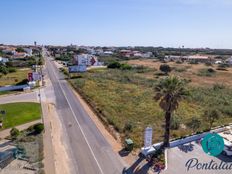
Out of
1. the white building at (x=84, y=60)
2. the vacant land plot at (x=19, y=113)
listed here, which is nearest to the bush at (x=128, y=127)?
the vacant land plot at (x=19, y=113)

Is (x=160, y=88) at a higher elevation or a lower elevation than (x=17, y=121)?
higher

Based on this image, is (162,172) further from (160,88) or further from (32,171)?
(32,171)

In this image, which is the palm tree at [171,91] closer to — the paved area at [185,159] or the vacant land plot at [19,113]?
the paved area at [185,159]

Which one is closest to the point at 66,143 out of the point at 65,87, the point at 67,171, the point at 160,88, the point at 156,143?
the point at 67,171

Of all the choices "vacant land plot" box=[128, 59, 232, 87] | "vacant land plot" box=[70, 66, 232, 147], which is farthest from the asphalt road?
"vacant land plot" box=[128, 59, 232, 87]

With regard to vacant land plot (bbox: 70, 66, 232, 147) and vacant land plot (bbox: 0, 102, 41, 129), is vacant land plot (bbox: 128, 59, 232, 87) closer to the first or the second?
vacant land plot (bbox: 70, 66, 232, 147)

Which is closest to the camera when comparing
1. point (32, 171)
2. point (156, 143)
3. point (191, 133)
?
point (32, 171)
